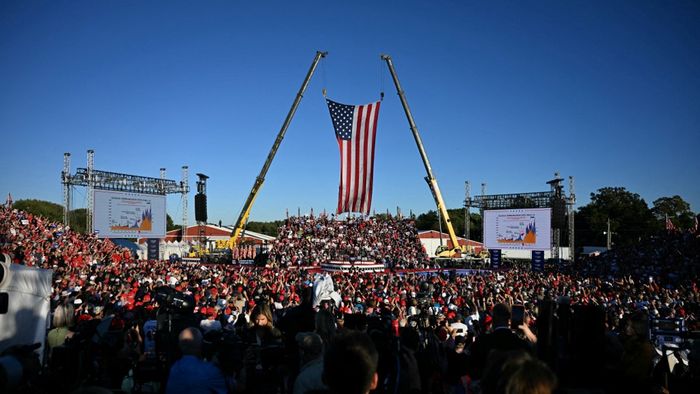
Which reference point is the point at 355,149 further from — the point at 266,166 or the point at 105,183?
the point at 105,183

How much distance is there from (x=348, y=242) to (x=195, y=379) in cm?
3267

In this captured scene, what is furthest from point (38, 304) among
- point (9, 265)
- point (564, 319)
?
point (564, 319)

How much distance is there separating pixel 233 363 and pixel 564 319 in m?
2.76

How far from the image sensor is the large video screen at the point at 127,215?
38250 mm

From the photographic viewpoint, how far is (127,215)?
40438mm

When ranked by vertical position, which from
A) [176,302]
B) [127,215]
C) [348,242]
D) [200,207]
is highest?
[200,207]

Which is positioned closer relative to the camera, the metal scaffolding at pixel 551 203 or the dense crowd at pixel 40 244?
the dense crowd at pixel 40 244

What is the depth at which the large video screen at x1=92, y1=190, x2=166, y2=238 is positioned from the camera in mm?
38250

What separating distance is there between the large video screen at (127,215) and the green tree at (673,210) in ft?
239

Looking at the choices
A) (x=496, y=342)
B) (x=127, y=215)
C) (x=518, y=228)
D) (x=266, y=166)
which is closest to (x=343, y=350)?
(x=496, y=342)

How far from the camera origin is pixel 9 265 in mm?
5551

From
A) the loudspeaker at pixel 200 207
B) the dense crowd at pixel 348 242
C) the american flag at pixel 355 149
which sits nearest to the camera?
the american flag at pixel 355 149

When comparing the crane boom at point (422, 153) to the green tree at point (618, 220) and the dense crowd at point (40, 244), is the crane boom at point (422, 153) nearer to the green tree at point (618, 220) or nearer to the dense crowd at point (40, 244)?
the dense crowd at point (40, 244)

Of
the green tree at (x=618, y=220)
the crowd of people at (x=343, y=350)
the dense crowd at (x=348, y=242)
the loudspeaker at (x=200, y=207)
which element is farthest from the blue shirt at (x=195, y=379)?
the green tree at (x=618, y=220)
